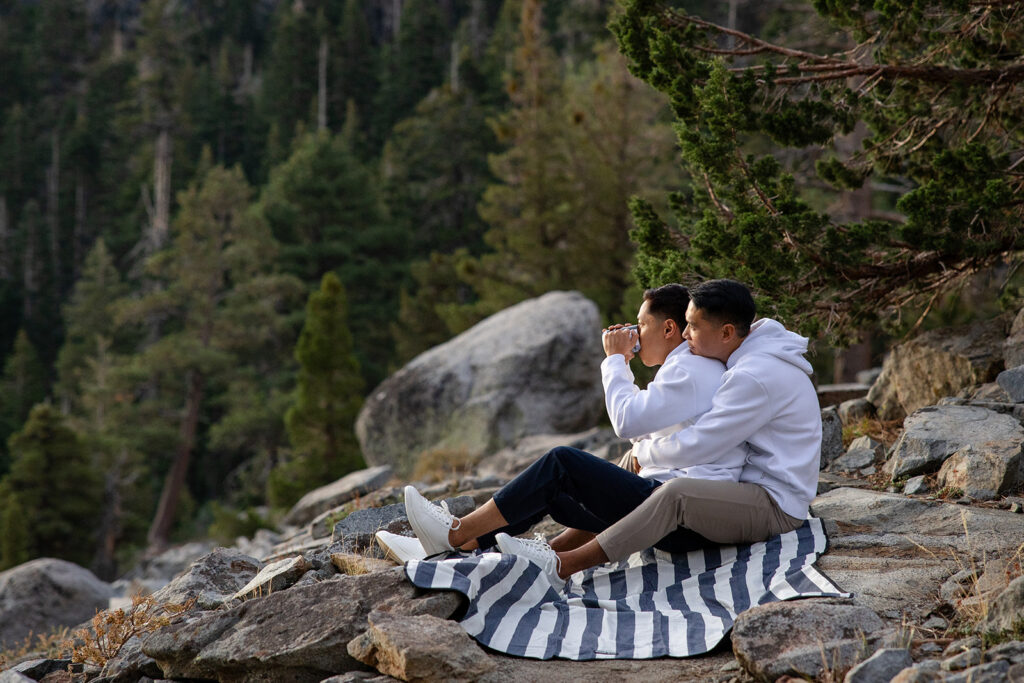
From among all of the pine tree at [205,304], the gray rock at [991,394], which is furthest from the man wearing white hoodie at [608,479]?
the pine tree at [205,304]

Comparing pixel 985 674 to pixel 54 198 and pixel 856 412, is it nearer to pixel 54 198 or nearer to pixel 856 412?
pixel 856 412

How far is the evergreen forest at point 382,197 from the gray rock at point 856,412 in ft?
1.86

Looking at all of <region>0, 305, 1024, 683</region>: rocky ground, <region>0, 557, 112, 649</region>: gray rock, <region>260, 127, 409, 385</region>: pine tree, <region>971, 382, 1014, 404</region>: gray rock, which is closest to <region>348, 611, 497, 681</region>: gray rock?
<region>0, 305, 1024, 683</region>: rocky ground

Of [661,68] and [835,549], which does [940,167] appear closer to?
[661,68]

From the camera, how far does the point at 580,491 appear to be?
4.40m

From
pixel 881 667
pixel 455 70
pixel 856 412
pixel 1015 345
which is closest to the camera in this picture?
pixel 881 667

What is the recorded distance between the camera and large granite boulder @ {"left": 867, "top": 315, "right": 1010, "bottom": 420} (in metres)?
6.79

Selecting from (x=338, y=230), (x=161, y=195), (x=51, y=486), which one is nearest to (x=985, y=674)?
(x=51, y=486)

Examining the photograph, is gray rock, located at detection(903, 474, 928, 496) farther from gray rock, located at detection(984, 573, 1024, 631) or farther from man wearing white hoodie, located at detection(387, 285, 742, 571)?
gray rock, located at detection(984, 573, 1024, 631)

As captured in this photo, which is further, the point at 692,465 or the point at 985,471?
the point at 985,471

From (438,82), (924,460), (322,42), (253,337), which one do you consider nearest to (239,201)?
(253,337)

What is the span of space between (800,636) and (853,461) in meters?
3.10

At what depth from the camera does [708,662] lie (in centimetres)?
370

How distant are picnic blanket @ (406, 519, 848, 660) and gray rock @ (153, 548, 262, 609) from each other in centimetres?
172
